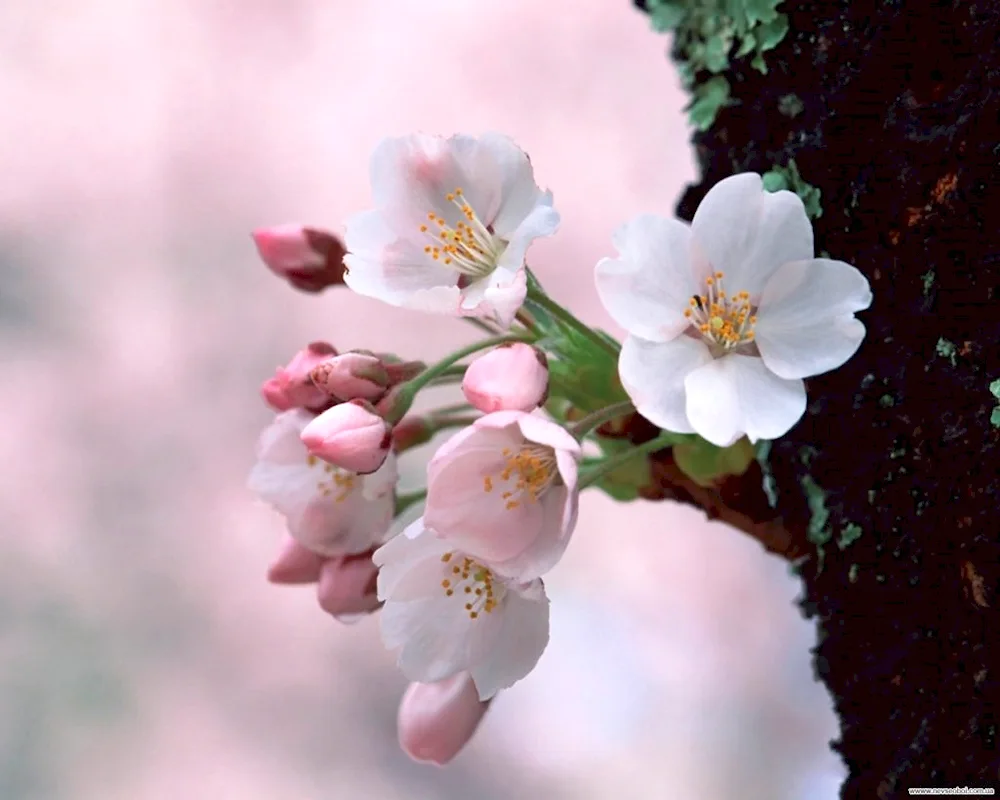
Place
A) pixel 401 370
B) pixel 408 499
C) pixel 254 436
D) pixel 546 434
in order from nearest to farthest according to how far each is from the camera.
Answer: pixel 546 434
pixel 401 370
pixel 408 499
pixel 254 436

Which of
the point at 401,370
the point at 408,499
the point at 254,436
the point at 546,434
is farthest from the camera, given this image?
the point at 254,436

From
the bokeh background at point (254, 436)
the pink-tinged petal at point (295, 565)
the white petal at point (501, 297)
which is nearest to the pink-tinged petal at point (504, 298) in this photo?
the white petal at point (501, 297)

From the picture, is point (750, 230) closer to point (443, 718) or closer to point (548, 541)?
point (548, 541)

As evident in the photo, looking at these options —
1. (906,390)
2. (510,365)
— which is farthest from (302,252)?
(906,390)

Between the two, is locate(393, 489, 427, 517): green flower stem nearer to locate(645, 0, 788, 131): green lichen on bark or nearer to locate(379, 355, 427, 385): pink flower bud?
locate(379, 355, 427, 385): pink flower bud

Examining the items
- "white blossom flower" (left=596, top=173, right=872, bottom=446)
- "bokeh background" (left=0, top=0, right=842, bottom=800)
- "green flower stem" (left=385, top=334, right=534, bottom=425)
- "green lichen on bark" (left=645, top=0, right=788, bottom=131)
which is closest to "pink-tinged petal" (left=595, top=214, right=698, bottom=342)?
"white blossom flower" (left=596, top=173, right=872, bottom=446)

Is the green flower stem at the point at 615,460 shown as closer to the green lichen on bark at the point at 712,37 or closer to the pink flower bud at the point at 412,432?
the pink flower bud at the point at 412,432
